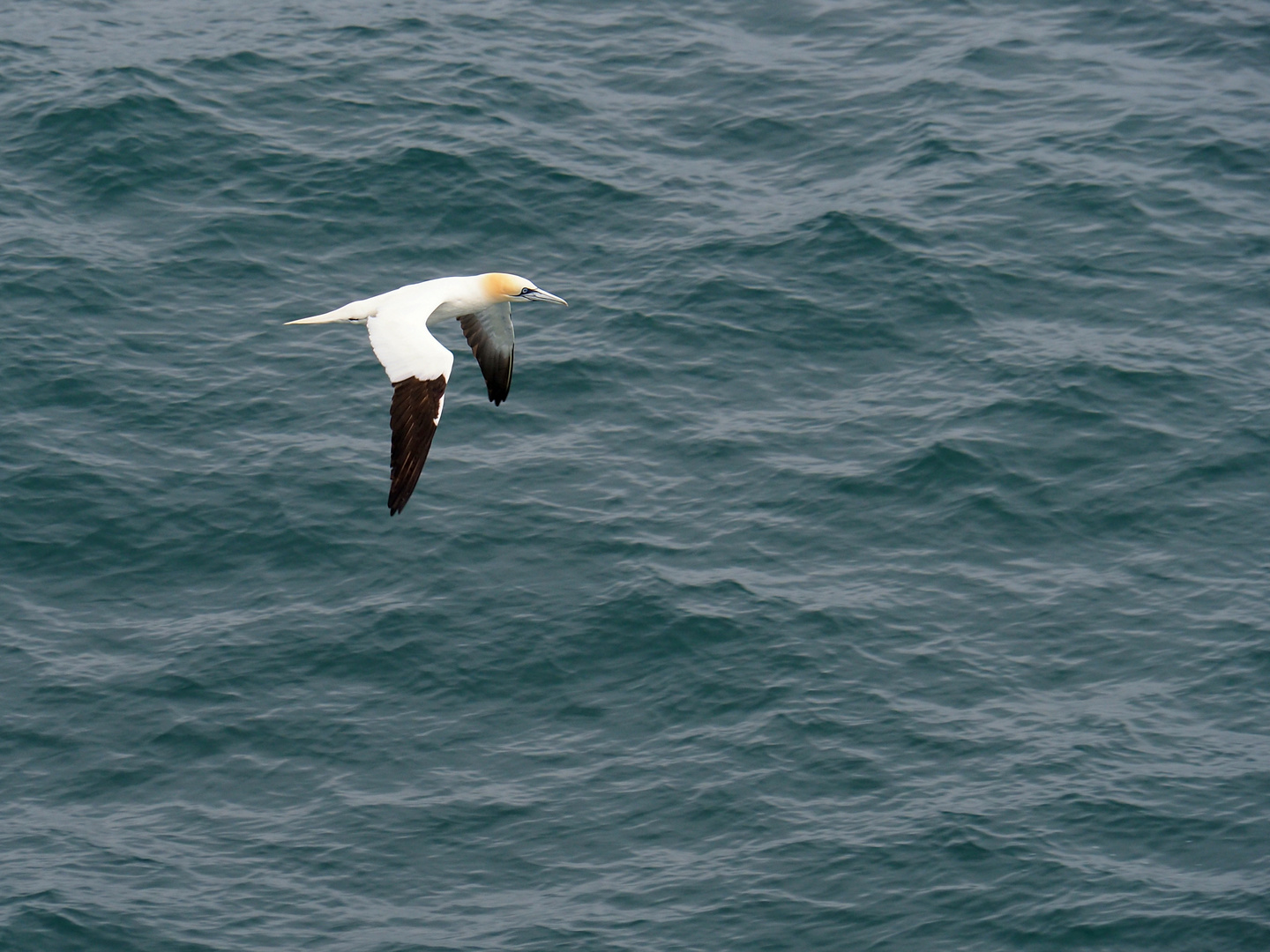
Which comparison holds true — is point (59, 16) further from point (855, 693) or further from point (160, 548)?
point (855, 693)

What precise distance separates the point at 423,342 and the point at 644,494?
11.3 metres

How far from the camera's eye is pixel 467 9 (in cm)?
4609

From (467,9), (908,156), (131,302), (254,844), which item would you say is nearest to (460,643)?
(254,844)

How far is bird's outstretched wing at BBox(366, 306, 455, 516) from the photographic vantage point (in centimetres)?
2159

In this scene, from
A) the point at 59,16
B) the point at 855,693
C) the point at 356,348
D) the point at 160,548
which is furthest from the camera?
the point at 59,16

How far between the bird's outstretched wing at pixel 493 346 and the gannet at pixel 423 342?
1 centimetres

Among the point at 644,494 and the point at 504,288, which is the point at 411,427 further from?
the point at 644,494

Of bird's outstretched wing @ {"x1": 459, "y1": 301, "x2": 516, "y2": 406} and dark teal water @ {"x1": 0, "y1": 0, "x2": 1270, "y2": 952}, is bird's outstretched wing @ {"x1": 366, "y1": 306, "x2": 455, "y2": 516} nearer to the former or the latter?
bird's outstretched wing @ {"x1": 459, "y1": 301, "x2": 516, "y2": 406}

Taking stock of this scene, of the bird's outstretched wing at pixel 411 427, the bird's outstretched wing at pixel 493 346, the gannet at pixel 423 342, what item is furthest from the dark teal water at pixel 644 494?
the bird's outstretched wing at pixel 411 427

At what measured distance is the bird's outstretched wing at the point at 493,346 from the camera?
2595 cm

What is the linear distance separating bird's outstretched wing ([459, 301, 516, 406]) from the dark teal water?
255 inches

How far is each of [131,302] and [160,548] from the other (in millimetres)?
6024

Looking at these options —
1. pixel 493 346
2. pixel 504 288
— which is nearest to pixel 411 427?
pixel 504 288

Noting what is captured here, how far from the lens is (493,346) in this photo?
2622 centimetres
